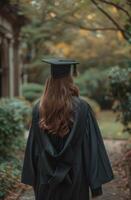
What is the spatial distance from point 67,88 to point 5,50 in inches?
416

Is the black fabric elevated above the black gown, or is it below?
above

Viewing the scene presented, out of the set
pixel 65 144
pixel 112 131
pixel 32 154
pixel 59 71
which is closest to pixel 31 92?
pixel 112 131

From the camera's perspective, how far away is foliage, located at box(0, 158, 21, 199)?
693 centimetres

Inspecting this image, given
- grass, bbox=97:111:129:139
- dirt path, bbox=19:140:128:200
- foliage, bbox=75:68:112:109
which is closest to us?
dirt path, bbox=19:140:128:200

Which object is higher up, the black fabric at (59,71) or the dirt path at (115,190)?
the black fabric at (59,71)

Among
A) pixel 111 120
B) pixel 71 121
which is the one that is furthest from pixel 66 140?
pixel 111 120

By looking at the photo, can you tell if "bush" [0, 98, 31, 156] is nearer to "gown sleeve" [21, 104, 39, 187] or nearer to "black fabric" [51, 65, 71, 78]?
"gown sleeve" [21, 104, 39, 187]

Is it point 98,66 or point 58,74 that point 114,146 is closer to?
point 58,74

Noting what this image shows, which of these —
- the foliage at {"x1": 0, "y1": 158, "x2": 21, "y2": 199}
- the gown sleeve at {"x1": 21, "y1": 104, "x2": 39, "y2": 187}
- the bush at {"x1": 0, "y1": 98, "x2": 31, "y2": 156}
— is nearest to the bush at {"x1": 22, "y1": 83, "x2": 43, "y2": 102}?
the bush at {"x1": 0, "y1": 98, "x2": 31, "y2": 156}

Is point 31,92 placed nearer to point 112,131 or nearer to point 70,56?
point 70,56

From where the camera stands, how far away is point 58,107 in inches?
172

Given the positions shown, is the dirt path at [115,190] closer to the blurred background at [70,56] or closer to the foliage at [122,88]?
the blurred background at [70,56]

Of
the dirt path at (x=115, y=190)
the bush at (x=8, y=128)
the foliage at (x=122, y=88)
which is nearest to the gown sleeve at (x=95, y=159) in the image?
the dirt path at (x=115, y=190)

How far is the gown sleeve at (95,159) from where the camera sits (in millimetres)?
4391
